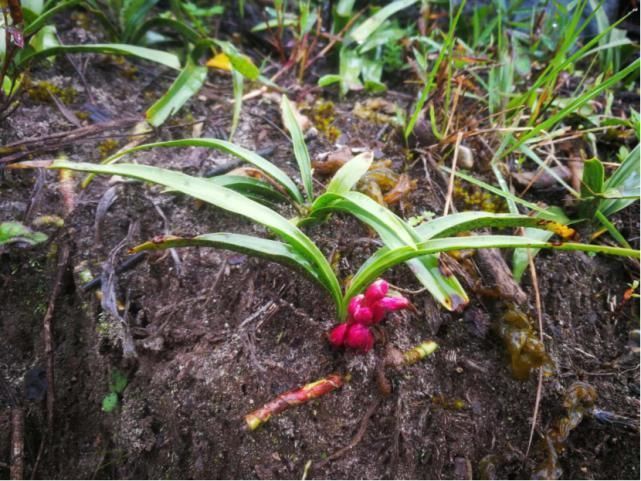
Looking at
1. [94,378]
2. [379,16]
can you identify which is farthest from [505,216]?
[379,16]

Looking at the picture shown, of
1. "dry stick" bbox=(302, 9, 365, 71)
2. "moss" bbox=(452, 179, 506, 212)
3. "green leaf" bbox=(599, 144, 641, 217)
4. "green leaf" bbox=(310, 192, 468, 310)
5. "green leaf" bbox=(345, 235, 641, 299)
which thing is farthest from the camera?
"dry stick" bbox=(302, 9, 365, 71)

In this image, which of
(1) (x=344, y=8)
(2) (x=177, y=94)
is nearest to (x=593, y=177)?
(1) (x=344, y=8)

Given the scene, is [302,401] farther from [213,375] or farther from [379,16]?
[379,16]

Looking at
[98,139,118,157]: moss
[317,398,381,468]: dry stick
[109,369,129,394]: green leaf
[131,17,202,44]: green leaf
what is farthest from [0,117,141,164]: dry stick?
[317,398,381,468]: dry stick

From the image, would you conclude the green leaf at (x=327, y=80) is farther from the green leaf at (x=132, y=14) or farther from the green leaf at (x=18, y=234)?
the green leaf at (x=18, y=234)

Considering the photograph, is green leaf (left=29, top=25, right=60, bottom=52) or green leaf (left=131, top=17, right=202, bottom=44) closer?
green leaf (left=29, top=25, right=60, bottom=52)

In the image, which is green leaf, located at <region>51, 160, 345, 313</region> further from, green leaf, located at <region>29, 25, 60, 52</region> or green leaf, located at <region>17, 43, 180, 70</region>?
green leaf, located at <region>29, 25, 60, 52</region>
